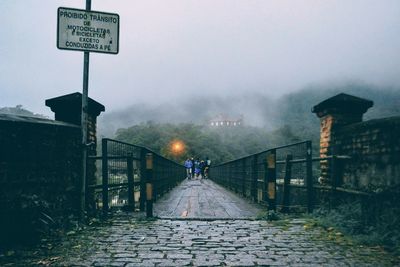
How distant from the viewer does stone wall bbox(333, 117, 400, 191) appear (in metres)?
4.82

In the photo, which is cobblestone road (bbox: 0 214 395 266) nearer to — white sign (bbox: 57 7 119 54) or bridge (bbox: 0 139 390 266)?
bridge (bbox: 0 139 390 266)

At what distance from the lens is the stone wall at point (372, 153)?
4820 mm

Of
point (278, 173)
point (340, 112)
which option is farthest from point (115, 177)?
point (340, 112)

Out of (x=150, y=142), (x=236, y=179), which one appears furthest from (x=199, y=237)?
(x=150, y=142)

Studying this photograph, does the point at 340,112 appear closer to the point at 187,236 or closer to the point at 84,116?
the point at 187,236

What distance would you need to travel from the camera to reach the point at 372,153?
5461 millimetres


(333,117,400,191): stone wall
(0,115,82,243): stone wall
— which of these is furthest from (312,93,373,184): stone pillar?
(0,115,82,243): stone wall

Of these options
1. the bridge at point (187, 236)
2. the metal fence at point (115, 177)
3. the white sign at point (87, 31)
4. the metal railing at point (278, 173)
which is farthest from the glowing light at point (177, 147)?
the white sign at point (87, 31)

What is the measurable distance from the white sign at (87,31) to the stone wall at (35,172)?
121cm

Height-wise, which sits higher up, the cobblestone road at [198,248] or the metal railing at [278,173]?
the metal railing at [278,173]

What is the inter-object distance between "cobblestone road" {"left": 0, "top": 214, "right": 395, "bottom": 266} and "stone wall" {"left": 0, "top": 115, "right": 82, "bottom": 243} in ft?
1.53

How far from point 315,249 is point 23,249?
318 cm

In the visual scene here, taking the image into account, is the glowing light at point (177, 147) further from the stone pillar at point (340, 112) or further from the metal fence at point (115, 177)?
the stone pillar at point (340, 112)

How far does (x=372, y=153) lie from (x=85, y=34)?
4634mm
